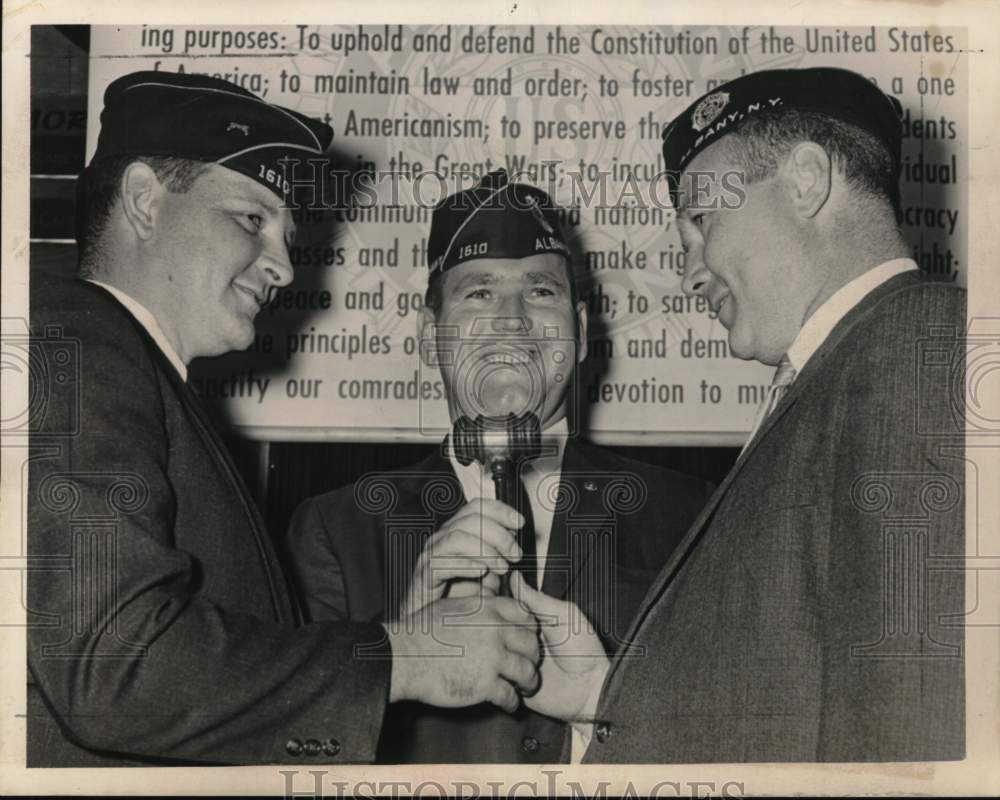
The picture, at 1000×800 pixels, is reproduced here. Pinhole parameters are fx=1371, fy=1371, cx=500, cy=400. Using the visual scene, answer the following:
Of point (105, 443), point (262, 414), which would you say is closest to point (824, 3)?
point (262, 414)

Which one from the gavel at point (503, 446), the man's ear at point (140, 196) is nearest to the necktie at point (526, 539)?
the gavel at point (503, 446)

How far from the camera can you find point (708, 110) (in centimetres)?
223

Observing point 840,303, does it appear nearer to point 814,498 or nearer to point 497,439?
point 814,498

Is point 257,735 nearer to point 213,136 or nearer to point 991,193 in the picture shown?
point 213,136

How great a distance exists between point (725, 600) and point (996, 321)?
25.9 inches

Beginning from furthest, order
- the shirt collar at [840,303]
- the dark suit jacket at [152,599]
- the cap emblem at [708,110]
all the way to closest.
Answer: the cap emblem at [708,110], the shirt collar at [840,303], the dark suit jacket at [152,599]

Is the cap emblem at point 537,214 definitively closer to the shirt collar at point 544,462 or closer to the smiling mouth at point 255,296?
the shirt collar at point 544,462

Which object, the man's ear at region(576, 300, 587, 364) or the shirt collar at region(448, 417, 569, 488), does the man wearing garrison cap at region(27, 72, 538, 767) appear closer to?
the shirt collar at region(448, 417, 569, 488)

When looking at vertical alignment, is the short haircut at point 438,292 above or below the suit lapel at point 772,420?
above

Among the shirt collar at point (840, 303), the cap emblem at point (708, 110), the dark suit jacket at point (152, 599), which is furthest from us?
the cap emblem at point (708, 110)

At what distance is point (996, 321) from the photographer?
2.22 meters

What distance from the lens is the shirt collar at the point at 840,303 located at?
2107 millimetres

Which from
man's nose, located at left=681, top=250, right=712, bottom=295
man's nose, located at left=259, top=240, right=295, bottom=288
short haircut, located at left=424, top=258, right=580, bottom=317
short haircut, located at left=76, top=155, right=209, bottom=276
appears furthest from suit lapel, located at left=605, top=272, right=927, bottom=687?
short haircut, located at left=76, top=155, right=209, bottom=276

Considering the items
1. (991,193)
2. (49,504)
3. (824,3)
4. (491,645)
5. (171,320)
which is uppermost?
(824,3)
